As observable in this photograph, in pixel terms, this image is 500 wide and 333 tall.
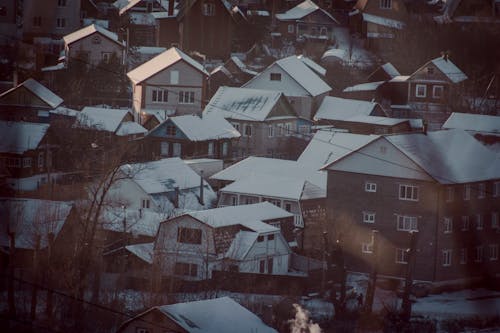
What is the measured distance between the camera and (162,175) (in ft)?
28.2

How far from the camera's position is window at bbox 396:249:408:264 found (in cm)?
756

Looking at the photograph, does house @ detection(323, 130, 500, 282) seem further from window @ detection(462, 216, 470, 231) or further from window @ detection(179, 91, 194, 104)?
window @ detection(179, 91, 194, 104)

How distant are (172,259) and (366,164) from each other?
1746 millimetres

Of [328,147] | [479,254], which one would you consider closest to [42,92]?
[328,147]

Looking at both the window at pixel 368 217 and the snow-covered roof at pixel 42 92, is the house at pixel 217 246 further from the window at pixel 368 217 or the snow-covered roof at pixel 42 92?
the snow-covered roof at pixel 42 92

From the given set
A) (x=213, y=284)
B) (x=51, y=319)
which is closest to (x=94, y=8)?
(x=213, y=284)

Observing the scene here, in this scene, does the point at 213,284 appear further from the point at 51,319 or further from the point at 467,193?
the point at 467,193

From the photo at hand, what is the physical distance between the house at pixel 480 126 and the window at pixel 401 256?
7.25ft

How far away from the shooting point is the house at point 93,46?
1180 centimetres

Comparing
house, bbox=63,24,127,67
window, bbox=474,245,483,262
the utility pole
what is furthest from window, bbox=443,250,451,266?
house, bbox=63,24,127,67

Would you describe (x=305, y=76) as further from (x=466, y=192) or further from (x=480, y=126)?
(x=466, y=192)

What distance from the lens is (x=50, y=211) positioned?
6879 millimetres

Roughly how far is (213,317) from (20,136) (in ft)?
14.5

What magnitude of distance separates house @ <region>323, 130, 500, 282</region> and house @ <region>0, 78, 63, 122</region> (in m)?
3.42
